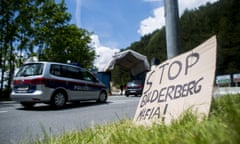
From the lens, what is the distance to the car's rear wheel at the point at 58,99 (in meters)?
9.19

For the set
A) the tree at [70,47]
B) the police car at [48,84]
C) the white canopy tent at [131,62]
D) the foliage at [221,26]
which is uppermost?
the foliage at [221,26]

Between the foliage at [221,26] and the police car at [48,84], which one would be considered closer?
the police car at [48,84]

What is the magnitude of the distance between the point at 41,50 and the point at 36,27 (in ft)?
9.45

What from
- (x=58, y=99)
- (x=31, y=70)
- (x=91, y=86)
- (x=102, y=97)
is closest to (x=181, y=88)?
(x=58, y=99)

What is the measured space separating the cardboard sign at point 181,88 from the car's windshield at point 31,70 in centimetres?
620

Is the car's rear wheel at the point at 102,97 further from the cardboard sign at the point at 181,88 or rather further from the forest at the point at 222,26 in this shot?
the forest at the point at 222,26

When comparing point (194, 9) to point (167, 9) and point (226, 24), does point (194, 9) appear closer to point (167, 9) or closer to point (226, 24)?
point (226, 24)

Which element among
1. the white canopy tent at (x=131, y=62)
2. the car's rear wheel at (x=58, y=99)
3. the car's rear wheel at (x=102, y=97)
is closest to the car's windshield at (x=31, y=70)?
the car's rear wheel at (x=58, y=99)

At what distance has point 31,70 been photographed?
9.05 meters

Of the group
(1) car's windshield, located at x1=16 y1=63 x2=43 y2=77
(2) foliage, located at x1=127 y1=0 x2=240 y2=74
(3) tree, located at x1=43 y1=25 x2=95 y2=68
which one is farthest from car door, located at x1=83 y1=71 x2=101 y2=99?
(2) foliage, located at x1=127 y1=0 x2=240 y2=74

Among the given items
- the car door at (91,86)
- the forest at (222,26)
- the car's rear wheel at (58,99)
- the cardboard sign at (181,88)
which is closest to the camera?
the cardboard sign at (181,88)

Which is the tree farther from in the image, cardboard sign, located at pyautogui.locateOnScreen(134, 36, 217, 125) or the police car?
cardboard sign, located at pyautogui.locateOnScreen(134, 36, 217, 125)

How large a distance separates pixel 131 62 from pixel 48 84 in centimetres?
1835

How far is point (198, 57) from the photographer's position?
9.52ft
